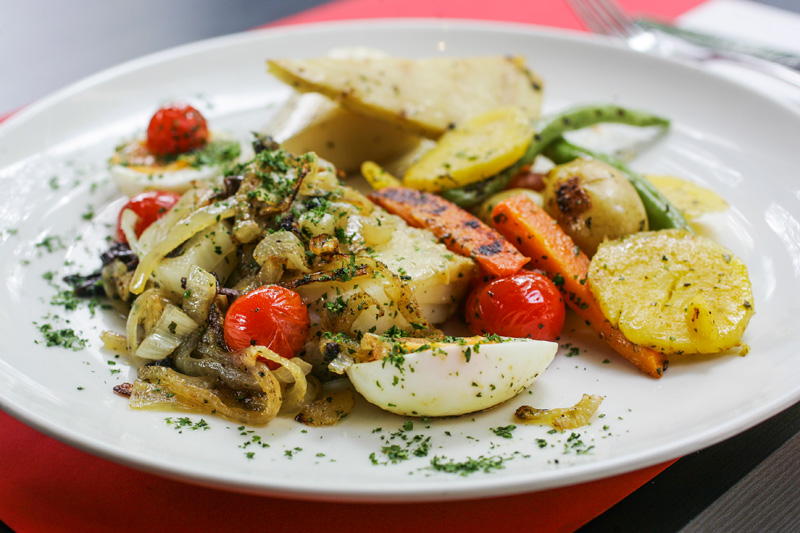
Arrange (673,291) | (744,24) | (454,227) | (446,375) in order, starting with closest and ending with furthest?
(446,375), (673,291), (454,227), (744,24)

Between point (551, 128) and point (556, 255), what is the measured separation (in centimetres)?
131

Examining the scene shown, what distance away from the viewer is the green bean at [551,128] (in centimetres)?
439

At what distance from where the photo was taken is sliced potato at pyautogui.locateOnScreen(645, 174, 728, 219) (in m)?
4.20

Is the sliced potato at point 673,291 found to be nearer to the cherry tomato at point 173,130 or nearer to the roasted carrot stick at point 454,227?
the roasted carrot stick at point 454,227

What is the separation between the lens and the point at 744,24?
677cm

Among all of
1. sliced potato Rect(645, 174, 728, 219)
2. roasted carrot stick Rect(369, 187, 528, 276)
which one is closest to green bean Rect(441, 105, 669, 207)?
roasted carrot stick Rect(369, 187, 528, 276)

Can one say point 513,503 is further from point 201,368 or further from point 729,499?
point 201,368

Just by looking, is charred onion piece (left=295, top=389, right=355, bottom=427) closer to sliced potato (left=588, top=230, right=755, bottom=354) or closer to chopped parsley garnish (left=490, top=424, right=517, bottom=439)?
chopped parsley garnish (left=490, top=424, right=517, bottom=439)

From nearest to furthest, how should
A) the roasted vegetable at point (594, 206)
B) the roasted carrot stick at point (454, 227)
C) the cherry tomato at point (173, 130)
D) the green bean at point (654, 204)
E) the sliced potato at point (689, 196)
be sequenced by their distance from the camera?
the roasted carrot stick at point (454, 227) → the roasted vegetable at point (594, 206) → the green bean at point (654, 204) → the sliced potato at point (689, 196) → the cherry tomato at point (173, 130)

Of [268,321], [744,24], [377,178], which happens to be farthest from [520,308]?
[744,24]

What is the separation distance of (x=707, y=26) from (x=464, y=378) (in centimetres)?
553

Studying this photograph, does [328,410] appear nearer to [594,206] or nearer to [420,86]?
[594,206]

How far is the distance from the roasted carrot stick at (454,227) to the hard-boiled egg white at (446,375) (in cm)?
72

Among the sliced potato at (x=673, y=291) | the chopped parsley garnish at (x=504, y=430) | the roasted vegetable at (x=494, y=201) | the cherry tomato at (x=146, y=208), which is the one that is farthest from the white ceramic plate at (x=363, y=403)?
the roasted vegetable at (x=494, y=201)
